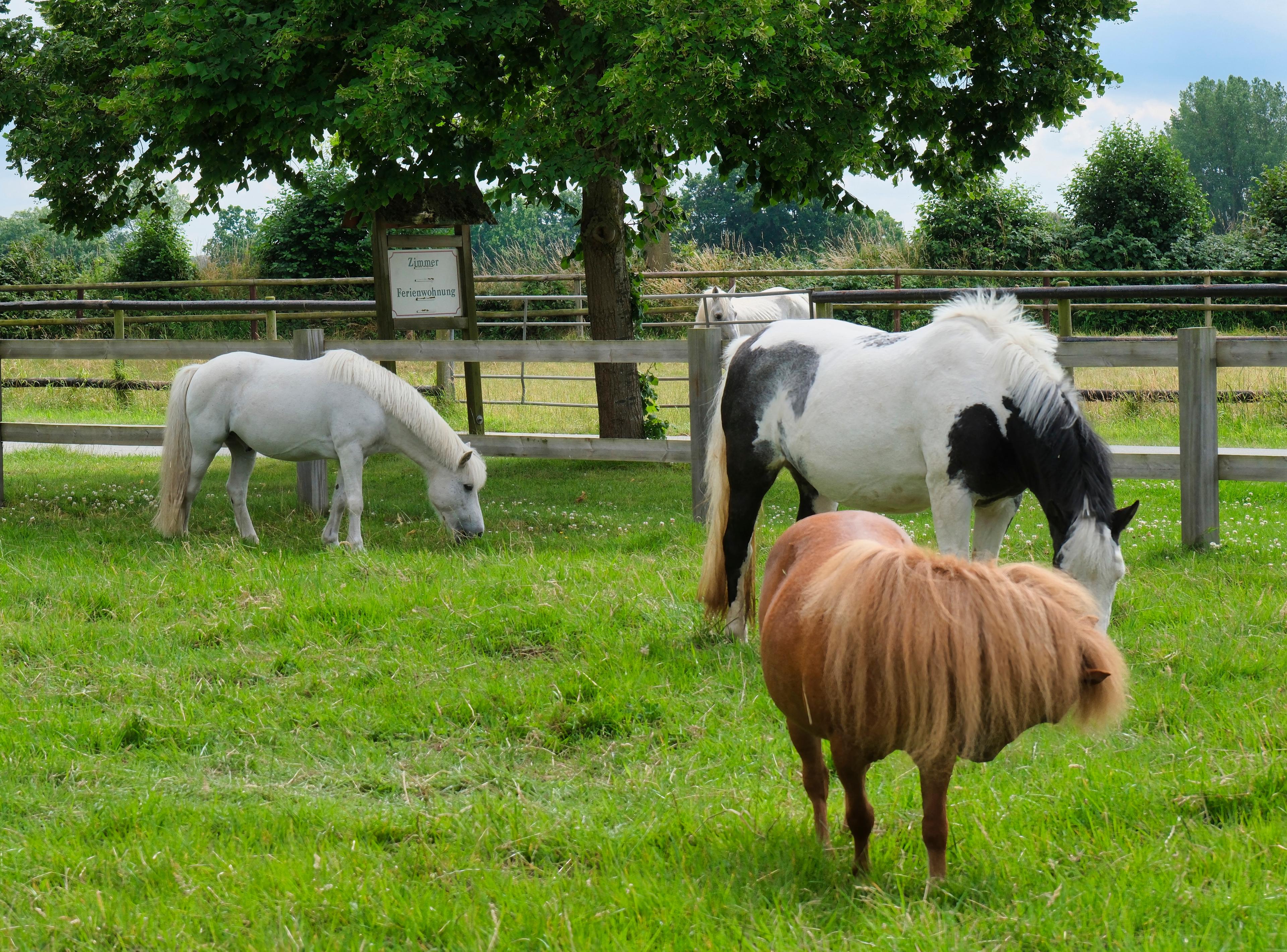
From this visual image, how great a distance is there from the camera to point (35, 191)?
10.7 metres

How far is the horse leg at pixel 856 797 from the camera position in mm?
2434

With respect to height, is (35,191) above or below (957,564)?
above

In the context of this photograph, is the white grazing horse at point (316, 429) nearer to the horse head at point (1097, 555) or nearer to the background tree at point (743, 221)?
the horse head at point (1097, 555)

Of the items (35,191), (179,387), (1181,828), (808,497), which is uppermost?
(35,191)

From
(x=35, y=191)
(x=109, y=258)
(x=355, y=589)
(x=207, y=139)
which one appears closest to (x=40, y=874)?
(x=355, y=589)

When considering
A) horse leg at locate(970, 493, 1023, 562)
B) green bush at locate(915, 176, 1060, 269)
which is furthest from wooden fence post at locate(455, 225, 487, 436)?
green bush at locate(915, 176, 1060, 269)

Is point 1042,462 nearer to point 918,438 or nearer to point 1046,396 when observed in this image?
point 1046,396

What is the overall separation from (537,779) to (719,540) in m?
1.67

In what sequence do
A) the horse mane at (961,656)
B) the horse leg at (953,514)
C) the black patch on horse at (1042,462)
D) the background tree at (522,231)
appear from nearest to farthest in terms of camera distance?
1. the horse mane at (961,656)
2. the black patch on horse at (1042,462)
3. the horse leg at (953,514)
4. the background tree at (522,231)

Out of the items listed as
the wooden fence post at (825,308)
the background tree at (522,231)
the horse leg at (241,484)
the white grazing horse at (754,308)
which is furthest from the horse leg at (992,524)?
the background tree at (522,231)

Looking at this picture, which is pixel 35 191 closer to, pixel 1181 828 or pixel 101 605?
pixel 101 605

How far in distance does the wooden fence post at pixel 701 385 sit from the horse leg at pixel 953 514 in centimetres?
301

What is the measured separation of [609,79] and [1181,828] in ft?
21.5

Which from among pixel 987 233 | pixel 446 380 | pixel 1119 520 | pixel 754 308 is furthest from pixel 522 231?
pixel 1119 520
